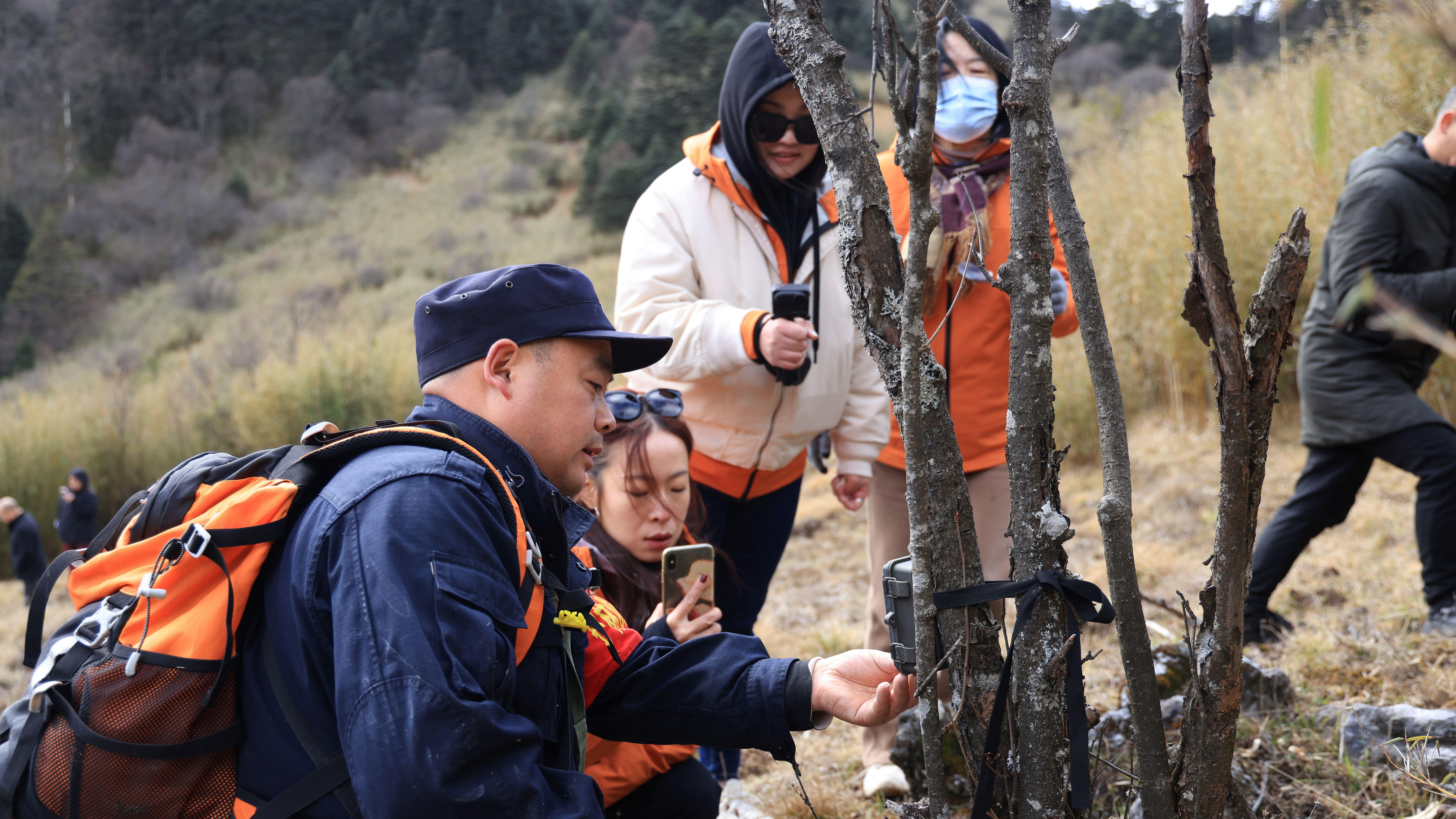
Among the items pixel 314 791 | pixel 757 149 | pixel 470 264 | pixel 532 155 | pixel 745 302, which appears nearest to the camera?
pixel 314 791

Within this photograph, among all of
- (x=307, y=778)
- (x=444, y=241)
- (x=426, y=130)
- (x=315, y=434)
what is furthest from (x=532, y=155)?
(x=307, y=778)

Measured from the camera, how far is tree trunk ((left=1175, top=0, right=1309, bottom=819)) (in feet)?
4.16

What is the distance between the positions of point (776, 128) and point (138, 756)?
2.02 meters

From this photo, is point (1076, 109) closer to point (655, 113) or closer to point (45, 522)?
point (655, 113)

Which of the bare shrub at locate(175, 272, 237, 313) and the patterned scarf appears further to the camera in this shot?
the bare shrub at locate(175, 272, 237, 313)

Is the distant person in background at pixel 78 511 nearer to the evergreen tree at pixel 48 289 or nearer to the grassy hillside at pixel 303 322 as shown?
the grassy hillside at pixel 303 322

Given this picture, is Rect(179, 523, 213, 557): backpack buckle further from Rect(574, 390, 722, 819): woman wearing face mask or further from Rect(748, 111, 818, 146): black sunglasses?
Rect(748, 111, 818, 146): black sunglasses

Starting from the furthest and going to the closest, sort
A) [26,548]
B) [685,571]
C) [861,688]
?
[26,548], [685,571], [861,688]

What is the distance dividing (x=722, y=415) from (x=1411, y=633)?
2610 mm

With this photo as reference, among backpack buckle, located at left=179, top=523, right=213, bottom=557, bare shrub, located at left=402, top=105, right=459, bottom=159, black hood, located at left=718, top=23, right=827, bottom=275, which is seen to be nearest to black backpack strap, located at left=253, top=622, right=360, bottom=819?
backpack buckle, located at left=179, top=523, right=213, bottom=557

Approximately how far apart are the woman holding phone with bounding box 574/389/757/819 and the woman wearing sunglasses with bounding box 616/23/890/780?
0.12 metres

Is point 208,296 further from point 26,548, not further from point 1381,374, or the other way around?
point 1381,374

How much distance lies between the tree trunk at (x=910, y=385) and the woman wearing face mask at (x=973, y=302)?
1.25 m

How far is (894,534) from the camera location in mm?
2869
